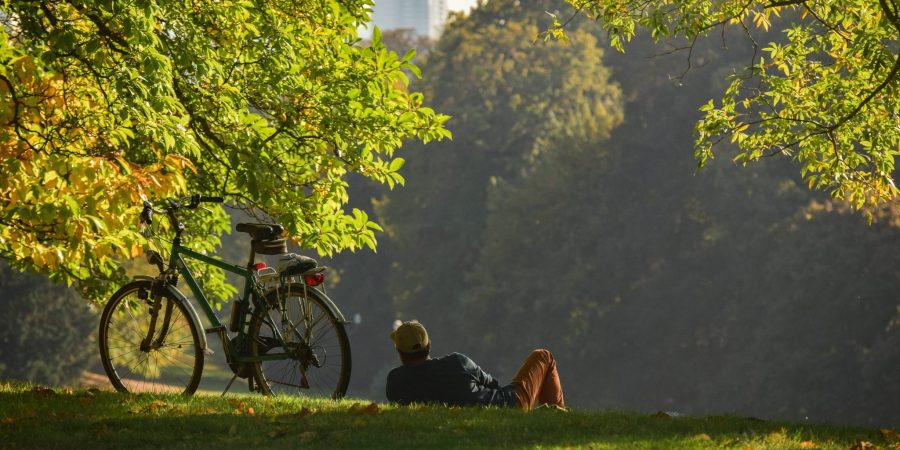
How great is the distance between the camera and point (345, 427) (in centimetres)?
760

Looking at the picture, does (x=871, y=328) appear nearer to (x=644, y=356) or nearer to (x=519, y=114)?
(x=644, y=356)

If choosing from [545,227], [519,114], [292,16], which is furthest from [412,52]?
[519,114]

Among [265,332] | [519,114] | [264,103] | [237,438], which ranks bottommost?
[237,438]

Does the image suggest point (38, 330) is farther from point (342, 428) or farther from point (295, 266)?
point (342, 428)

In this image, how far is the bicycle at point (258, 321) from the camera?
848cm

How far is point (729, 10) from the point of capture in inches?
450

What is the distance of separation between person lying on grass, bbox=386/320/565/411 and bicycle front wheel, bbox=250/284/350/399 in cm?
39

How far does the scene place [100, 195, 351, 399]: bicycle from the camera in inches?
334

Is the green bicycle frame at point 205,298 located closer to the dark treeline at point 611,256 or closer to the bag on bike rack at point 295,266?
the bag on bike rack at point 295,266

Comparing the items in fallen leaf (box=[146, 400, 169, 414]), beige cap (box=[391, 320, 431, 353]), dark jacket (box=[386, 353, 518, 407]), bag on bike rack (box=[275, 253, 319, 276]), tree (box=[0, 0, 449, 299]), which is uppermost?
tree (box=[0, 0, 449, 299])

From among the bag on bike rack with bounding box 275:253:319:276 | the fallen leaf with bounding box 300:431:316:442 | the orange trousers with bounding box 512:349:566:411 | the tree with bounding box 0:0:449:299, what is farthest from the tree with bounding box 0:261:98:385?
the fallen leaf with bounding box 300:431:316:442

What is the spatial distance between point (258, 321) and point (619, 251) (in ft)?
121

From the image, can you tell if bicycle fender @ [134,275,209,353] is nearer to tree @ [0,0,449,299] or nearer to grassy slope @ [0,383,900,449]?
grassy slope @ [0,383,900,449]

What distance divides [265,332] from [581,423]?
232 cm
